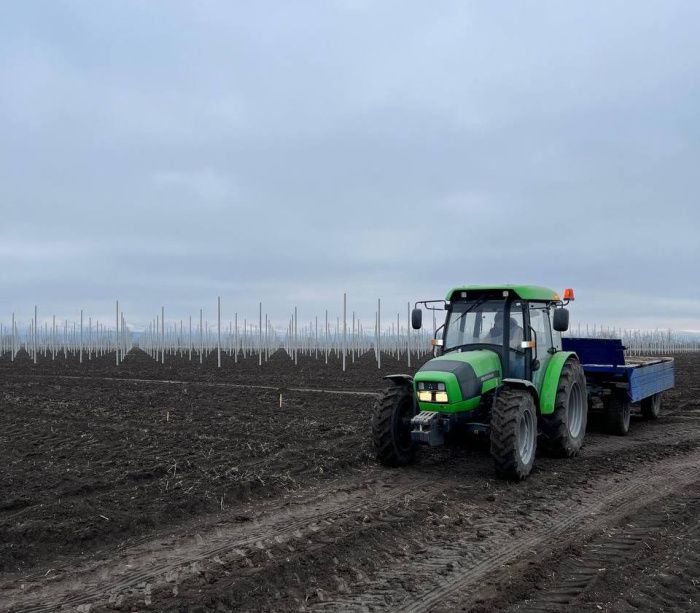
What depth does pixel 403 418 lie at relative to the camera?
8227 mm

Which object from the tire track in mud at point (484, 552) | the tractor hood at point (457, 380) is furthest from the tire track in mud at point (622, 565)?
the tractor hood at point (457, 380)

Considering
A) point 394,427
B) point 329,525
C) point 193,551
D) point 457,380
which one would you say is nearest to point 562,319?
point 457,380

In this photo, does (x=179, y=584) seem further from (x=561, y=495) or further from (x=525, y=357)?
(x=525, y=357)

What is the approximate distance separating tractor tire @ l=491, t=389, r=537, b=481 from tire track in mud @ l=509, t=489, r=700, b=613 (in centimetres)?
145

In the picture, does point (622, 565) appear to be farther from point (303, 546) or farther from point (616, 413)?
point (616, 413)

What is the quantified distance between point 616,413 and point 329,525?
7.28 m

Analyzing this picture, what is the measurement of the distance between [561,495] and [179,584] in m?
4.44

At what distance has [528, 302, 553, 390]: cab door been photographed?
8.47 metres

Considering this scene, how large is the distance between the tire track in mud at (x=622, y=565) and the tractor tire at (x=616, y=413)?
465 cm

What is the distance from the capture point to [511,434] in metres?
7.17

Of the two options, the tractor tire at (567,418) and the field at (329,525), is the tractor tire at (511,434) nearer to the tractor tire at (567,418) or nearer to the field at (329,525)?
the field at (329,525)

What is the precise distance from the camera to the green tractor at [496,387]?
292 inches

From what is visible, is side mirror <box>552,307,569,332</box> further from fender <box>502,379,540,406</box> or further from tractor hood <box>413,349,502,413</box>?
tractor hood <box>413,349,502,413</box>

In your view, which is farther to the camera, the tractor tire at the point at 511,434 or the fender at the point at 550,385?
the fender at the point at 550,385
